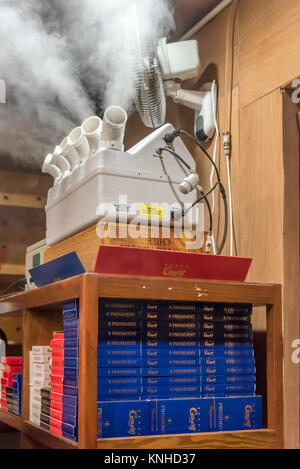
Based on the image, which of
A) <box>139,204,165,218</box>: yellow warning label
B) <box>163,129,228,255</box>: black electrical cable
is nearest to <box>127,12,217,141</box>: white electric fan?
<box>163,129,228,255</box>: black electrical cable

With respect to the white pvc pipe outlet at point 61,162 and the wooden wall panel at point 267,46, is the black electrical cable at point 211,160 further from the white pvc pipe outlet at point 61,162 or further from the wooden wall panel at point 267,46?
the white pvc pipe outlet at point 61,162

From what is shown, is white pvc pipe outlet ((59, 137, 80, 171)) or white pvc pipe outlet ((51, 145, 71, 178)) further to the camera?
white pvc pipe outlet ((51, 145, 71, 178))

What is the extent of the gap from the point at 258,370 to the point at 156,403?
58 centimetres

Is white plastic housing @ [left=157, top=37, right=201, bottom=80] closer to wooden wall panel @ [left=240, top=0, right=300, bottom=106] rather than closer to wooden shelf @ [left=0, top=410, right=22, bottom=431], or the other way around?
wooden wall panel @ [left=240, top=0, right=300, bottom=106]

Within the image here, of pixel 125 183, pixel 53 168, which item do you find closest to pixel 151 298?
pixel 125 183

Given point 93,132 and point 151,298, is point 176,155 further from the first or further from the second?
point 151,298

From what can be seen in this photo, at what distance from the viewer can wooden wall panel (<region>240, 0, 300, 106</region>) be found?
1.72 metres

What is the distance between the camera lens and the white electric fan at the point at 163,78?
5.95ft

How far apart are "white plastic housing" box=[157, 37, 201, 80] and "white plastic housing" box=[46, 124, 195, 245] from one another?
34cm

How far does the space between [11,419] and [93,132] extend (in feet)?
3.24

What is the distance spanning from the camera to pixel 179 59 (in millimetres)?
2049

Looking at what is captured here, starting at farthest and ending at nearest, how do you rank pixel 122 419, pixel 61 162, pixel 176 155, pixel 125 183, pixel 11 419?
pixel 61 162
pixel 11 419
pixel 176 155
pixel 125 183
pixel 122 419

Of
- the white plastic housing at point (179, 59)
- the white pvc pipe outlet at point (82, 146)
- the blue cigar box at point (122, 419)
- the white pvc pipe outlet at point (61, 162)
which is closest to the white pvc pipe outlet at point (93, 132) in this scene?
the white pvc pipe outlet at point (82, 146)
